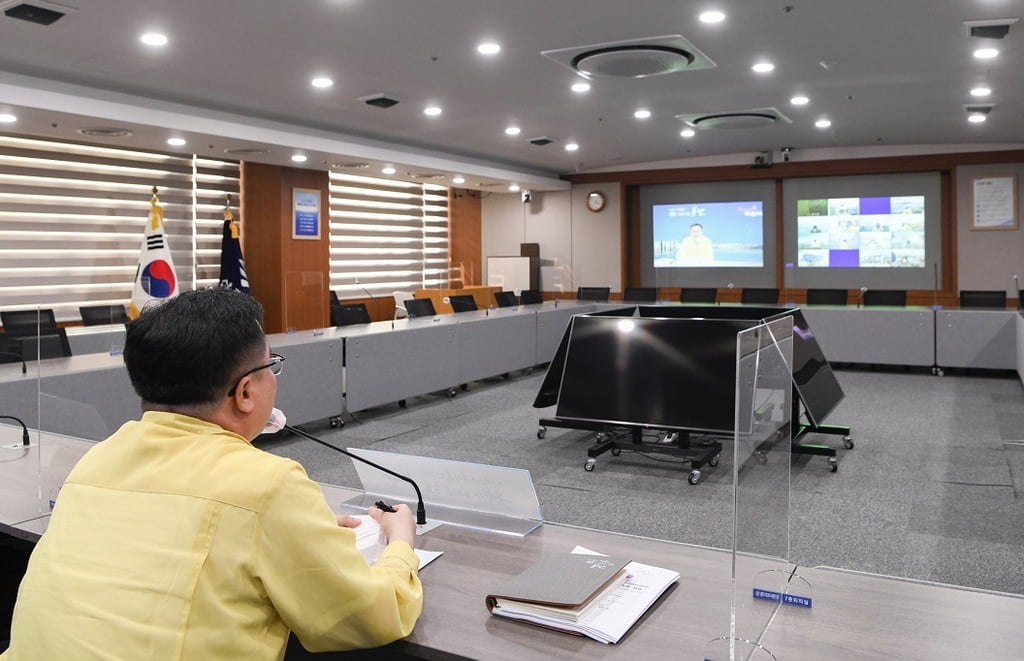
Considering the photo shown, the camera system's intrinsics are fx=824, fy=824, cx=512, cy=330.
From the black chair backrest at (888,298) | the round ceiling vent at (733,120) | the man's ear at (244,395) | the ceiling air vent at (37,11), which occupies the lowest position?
the man's ear at (244,395)

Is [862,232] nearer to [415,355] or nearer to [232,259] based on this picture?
[415,355]

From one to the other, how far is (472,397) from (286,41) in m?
3.68

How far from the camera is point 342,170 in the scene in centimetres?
1183

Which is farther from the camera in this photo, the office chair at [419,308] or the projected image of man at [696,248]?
the projected image of man at [696,248]

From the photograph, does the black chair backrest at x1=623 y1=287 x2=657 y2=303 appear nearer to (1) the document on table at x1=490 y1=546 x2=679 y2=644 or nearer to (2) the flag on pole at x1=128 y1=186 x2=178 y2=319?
(2) the flag on pole at x1=128 y1=186 x2=178 y2=319

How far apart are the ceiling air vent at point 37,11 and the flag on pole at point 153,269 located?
14.0 feet

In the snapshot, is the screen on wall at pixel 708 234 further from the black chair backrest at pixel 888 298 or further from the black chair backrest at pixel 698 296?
the black chair backrest at pixel 888 298

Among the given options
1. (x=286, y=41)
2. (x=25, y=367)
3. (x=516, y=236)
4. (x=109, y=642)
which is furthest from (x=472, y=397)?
(x=516, y=236)

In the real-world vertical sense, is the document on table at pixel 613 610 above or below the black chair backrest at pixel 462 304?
below

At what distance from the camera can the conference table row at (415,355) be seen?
4520 mm

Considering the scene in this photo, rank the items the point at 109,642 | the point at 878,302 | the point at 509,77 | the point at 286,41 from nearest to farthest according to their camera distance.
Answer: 1. the point at 109,642
2. the point at 286,41
3. the point at 509,77
4. the point at 878,302

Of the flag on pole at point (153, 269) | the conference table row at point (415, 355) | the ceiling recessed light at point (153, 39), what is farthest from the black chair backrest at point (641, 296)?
the ceiling recessed light at point (153, 39)

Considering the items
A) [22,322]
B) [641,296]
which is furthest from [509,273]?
[22,322]

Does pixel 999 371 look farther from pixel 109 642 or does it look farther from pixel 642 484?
pixel 109 642
